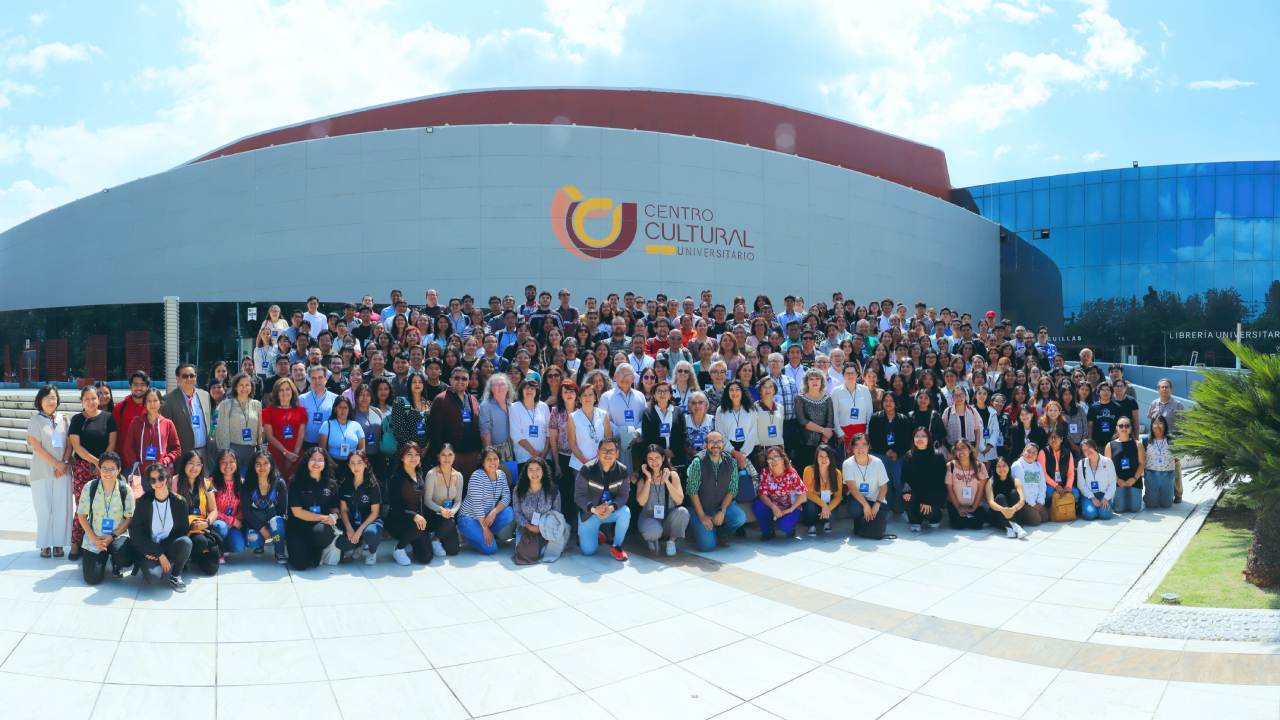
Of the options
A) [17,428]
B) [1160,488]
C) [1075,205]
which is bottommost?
[1160,488]

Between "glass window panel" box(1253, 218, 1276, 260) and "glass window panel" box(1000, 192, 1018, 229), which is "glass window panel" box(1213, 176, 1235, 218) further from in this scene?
"glass window panel" box(1000, 192, 1018, 229)

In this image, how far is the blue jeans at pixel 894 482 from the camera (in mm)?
8180

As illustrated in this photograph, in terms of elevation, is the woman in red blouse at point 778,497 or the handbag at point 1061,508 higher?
the woman in red blouse at point 778,497

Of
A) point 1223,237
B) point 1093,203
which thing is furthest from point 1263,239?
point 1093,203

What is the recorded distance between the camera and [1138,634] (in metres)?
4.90

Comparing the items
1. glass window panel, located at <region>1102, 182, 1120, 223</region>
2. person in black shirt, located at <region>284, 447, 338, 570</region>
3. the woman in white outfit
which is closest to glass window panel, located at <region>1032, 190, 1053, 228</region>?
glass window panel, located at <region>1102, 182, 1120, 223</region>

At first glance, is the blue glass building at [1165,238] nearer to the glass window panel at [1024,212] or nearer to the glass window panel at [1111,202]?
the glass window panel at [1111,202]

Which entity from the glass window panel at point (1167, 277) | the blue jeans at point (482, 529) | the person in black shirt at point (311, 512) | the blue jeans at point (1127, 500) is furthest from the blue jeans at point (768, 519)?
the glass window panel at point (1167, 277)

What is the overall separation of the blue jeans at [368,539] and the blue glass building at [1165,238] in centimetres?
3141

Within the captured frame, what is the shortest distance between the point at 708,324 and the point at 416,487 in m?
5.71

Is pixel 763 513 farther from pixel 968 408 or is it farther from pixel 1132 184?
pixel 1132 184

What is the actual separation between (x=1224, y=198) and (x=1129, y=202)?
4252mm

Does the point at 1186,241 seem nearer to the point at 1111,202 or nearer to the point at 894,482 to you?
the point at 1111,202

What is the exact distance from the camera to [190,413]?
7.05 m
